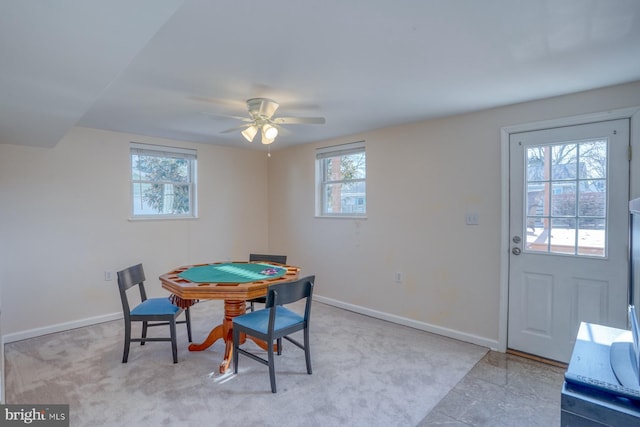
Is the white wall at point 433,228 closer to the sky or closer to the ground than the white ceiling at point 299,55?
closer to the ground

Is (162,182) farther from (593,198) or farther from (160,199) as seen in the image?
(593,198)

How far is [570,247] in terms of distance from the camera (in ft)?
8.75

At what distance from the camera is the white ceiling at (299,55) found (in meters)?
1.35

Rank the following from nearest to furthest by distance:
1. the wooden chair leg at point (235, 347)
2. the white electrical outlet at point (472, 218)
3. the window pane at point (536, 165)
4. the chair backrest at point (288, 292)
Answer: the chair backrest at point (288, 292), the wooden chair leg at point (235, 347), the window pane at point (536, 165), the white electrical outlet at point (472, 218)

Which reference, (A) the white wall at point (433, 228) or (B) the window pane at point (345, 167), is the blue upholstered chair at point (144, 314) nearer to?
(A) the white wall at point (433, 228)

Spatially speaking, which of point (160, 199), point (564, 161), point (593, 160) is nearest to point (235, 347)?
point (160, 199)

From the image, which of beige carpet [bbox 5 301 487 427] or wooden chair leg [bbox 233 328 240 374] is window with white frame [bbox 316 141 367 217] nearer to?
beige carpet [bbox 5 301 487 427]

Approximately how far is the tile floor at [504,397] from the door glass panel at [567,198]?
0.98m

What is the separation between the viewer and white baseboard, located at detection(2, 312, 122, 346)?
10.5 feet

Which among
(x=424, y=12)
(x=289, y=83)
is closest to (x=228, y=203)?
(x=289, y=83)

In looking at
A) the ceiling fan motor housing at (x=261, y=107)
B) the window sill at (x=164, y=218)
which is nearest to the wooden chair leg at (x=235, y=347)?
the ceiling fan motor housing at (x=261, y=107)

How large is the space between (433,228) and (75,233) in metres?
3.81

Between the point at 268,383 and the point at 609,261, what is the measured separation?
271 cm

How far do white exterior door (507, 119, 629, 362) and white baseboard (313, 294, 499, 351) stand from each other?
0.75 ft
